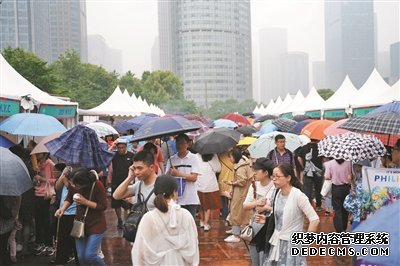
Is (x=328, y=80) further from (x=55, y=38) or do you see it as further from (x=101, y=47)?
(x=101, y=47)

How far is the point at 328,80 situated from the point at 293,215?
12839 centimetres

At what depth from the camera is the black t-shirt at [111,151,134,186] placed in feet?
25.6

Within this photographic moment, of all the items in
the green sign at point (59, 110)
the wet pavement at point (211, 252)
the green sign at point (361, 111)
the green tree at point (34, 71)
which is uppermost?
the green tree at point (34, 71)

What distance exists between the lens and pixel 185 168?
6.62 m

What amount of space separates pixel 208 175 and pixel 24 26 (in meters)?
83.4

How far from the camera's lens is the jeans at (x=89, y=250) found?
4.76 metres

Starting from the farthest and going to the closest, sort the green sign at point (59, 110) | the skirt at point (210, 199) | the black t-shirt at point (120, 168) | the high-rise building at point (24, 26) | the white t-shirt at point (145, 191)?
the high-rise building at point (24, 26) → the green sign at point (59, 110) → the skirt at point (210, 199) → the black t-shirt at point (120, 168) → the white t-shirt at point (145, 191)

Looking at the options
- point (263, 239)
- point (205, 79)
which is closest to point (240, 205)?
point (263, 239)

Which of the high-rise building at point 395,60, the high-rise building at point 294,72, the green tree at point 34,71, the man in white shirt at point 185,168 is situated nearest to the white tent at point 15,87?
the man in white shirt at point 185,168

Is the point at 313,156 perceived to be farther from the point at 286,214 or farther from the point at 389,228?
the point at 389,228

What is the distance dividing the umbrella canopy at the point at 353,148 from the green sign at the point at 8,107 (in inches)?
211

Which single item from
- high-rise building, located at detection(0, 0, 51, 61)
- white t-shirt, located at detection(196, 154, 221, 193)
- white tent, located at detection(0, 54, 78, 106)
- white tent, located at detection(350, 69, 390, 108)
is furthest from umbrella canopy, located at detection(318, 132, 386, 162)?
high-rise building, located at detection(0, 0, 51, 61)

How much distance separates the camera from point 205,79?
382 feet

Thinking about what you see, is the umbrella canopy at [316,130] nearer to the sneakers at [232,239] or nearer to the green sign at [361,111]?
the sneakers at [232,239]
